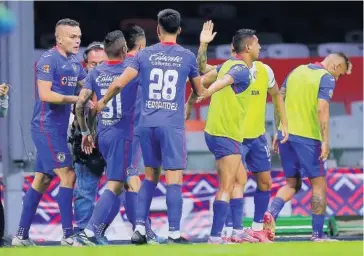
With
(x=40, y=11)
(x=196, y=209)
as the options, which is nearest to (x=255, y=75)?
(x=196, y=209)

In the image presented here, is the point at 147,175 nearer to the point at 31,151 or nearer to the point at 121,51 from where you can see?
the point at 121,51

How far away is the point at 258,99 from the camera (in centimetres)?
1262

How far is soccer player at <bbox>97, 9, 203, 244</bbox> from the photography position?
11.1 m

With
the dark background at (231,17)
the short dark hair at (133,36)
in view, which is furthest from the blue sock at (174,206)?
the dark background at (231,17)

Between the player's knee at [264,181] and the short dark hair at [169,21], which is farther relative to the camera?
the player's knee at [264,181]

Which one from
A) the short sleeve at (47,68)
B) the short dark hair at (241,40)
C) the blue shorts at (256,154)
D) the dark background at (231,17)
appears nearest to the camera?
the short sleeve at (47,68)

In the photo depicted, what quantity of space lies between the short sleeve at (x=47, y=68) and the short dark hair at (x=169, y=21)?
114 cm

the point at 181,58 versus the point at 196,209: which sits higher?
the point at 181,58

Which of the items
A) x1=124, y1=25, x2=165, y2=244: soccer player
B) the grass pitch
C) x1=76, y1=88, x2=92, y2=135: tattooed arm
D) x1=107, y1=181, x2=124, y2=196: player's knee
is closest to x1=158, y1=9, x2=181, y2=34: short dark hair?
x1=124, y1=25, x2=165, y2=244: soccer player

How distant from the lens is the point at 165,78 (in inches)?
438

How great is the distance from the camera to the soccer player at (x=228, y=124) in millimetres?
11820

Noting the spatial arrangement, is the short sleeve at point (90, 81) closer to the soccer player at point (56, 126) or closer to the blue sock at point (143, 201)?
the soccer player at point (56, 126)

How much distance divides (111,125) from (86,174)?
1.01 metres

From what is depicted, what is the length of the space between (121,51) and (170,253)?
9.47 feet
